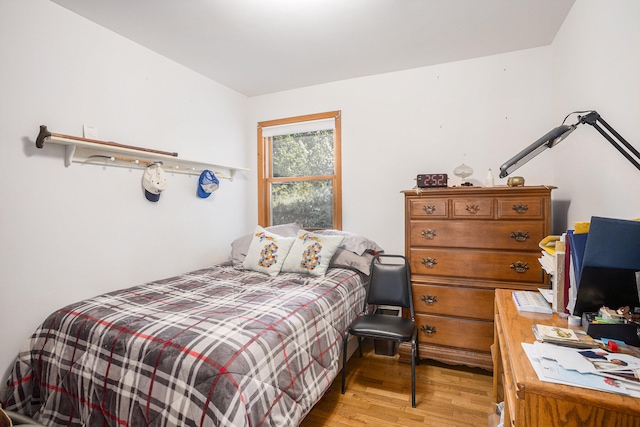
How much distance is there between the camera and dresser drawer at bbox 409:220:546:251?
7.36 feet

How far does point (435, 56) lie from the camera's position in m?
2.78

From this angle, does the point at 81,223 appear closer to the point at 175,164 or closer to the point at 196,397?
the point at 175,164

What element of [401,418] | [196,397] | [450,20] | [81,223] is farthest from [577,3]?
[81,223]

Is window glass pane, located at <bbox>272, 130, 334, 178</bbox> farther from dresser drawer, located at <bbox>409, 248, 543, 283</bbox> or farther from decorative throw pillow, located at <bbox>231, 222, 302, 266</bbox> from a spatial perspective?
dresser drawer, located at <bbox>409, 248, 543, 283</bbox>

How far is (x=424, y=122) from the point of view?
9.82 feet

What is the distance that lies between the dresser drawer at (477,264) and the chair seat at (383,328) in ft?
1.64

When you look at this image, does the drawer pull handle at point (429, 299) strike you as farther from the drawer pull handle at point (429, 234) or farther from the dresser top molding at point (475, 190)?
the dresser top molding at point (475, 190)

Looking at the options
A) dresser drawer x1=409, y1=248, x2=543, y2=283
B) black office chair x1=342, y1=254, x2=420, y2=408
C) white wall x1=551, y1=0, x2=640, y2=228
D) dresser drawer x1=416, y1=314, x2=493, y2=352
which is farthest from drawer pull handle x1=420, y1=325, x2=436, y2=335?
white wall x1=551, y1=0, x2=640, y2=228

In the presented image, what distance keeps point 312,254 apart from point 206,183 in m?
1.29

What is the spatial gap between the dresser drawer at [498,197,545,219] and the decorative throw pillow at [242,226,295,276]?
1.67 metres

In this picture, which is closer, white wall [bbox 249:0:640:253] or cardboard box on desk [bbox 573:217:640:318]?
cardboard box on desk [bbox 573:217:640:318]

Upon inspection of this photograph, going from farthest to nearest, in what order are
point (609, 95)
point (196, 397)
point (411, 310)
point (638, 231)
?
point (411, 310) → point (609, 95) → point (196, 397) → point (638, 231)

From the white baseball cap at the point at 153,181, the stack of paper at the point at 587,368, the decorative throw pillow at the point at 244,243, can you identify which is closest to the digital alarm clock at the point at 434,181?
the decorative throw pillow at the point at 244,243

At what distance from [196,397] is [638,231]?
65.3 inches
